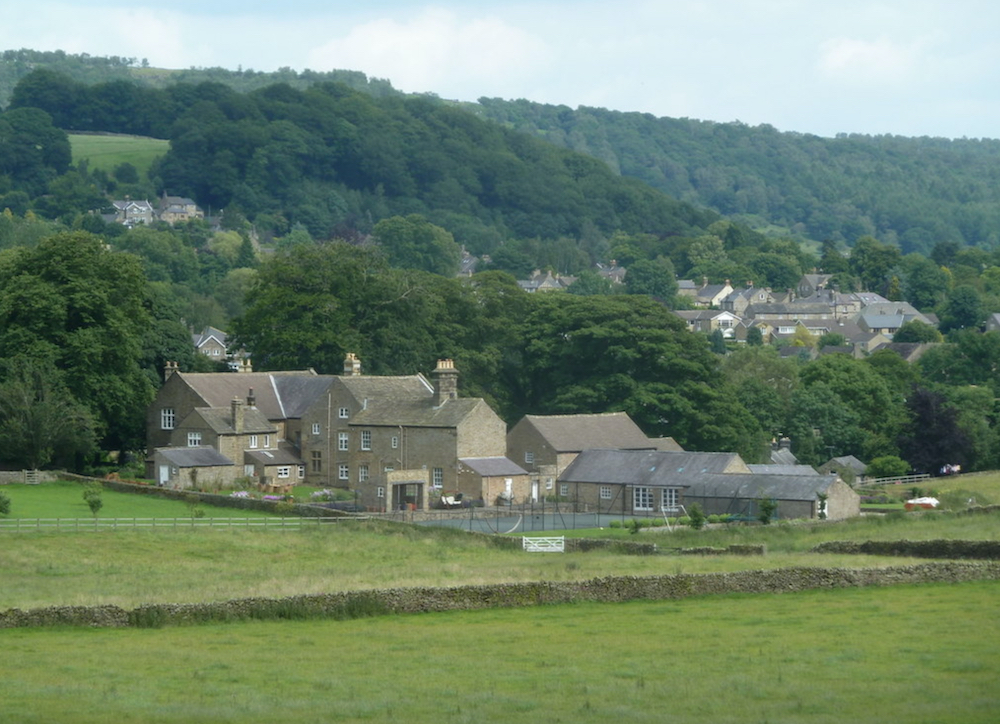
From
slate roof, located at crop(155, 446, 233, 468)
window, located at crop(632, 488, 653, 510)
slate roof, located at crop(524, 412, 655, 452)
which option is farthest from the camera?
slate roof, located at crop(524, 412, 655, 452)

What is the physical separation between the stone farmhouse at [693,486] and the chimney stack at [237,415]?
13.5 meters

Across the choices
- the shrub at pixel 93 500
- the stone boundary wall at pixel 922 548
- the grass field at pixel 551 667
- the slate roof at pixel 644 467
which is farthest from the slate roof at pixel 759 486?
the grass field at pixel 551 667

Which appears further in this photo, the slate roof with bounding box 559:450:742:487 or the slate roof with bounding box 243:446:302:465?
the slate roof with bounding box 243:446:302:465

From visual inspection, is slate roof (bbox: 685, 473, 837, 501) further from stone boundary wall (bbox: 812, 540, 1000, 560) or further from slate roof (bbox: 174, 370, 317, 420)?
slate roof (bbox: 174, 370, 317, 420)

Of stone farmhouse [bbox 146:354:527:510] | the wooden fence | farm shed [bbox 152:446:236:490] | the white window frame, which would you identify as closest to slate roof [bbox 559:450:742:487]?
the white window frame

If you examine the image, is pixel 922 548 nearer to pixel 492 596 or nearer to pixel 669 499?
pixel 492 596

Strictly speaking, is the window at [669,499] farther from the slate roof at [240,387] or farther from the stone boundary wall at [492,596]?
the stone boundary wall at [492,596]

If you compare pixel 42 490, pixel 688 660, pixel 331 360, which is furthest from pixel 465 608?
pixel 331 360

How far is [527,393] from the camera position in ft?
293

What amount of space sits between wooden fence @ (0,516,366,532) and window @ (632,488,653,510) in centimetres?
1270

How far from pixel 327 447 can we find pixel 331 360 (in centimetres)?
1183

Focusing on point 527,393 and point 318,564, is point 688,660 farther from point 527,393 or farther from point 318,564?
point 527,393

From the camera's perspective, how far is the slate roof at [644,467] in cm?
6531

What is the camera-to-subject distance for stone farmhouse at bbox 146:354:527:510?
67.4 meters
